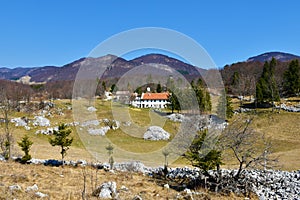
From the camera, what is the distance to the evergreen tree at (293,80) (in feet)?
202

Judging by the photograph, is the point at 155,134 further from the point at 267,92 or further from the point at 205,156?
the point at 267,92

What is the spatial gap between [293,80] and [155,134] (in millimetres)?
38043

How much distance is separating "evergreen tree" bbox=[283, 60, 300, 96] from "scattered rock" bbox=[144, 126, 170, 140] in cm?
3495

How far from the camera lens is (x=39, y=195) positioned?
35.0ft

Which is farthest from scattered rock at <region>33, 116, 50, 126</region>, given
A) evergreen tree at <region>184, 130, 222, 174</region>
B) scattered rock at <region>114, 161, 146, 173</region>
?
evergreen tree at <region>184, 130, 222, 174</region>

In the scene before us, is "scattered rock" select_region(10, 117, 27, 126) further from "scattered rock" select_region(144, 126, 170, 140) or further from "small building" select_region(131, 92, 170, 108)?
"small building" select_region(131, 92, 170, 108)

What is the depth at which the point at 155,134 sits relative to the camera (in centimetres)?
4059

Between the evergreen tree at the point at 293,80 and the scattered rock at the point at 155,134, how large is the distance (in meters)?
35.0

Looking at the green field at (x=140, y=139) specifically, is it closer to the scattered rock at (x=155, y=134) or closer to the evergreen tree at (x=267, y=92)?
the scattered rock at (x=155, y=134)

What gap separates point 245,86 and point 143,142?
38.8 metres

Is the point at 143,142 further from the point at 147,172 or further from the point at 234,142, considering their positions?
the point at 234,142

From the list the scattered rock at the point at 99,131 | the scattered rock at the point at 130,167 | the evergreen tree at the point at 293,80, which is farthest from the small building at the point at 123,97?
the scattered rock at the point at 130,167

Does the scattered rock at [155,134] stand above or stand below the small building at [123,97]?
below

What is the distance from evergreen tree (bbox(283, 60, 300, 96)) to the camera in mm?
61500
